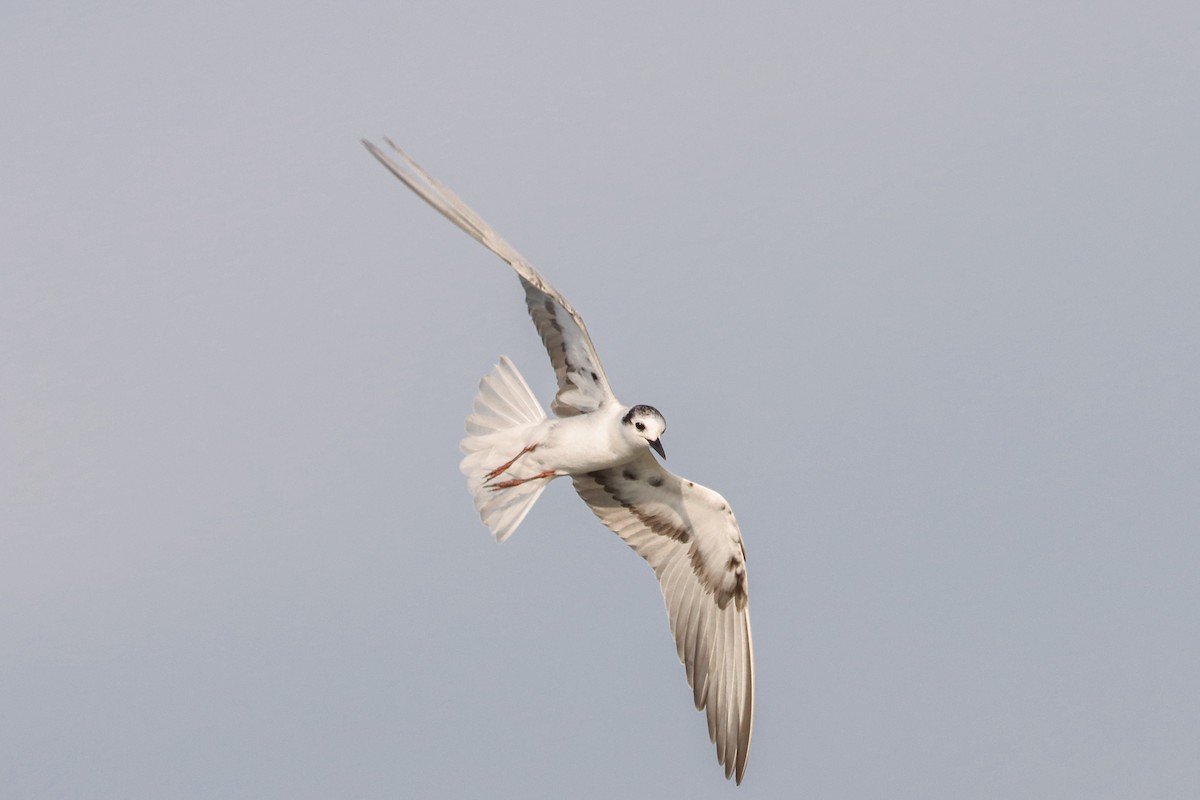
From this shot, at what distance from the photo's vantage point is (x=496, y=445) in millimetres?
14578

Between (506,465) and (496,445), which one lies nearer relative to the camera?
(506,465)

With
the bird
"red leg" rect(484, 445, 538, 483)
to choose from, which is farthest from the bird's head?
"red leg" rect(484, 445, 538, 483)

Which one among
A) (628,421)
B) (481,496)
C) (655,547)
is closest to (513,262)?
(628,421)

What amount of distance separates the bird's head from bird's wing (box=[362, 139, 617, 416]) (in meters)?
0.75

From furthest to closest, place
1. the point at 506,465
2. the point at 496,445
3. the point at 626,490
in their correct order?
the point at 626,490 < the point at 496,445 < the point at 506,465

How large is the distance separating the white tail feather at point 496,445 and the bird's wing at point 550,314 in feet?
1.17

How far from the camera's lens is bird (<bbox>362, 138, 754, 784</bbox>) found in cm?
1399

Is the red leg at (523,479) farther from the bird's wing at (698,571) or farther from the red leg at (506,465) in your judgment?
the bird's wing at (698,571)

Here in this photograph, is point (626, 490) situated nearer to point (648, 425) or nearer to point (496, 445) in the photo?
point (496, 445)

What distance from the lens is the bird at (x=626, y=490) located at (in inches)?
551

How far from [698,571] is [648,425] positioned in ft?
7.96

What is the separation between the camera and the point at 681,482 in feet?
48.7

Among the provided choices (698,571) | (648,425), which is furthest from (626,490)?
(648,425)

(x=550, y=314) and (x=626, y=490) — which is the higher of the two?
(x=550, y=314)
